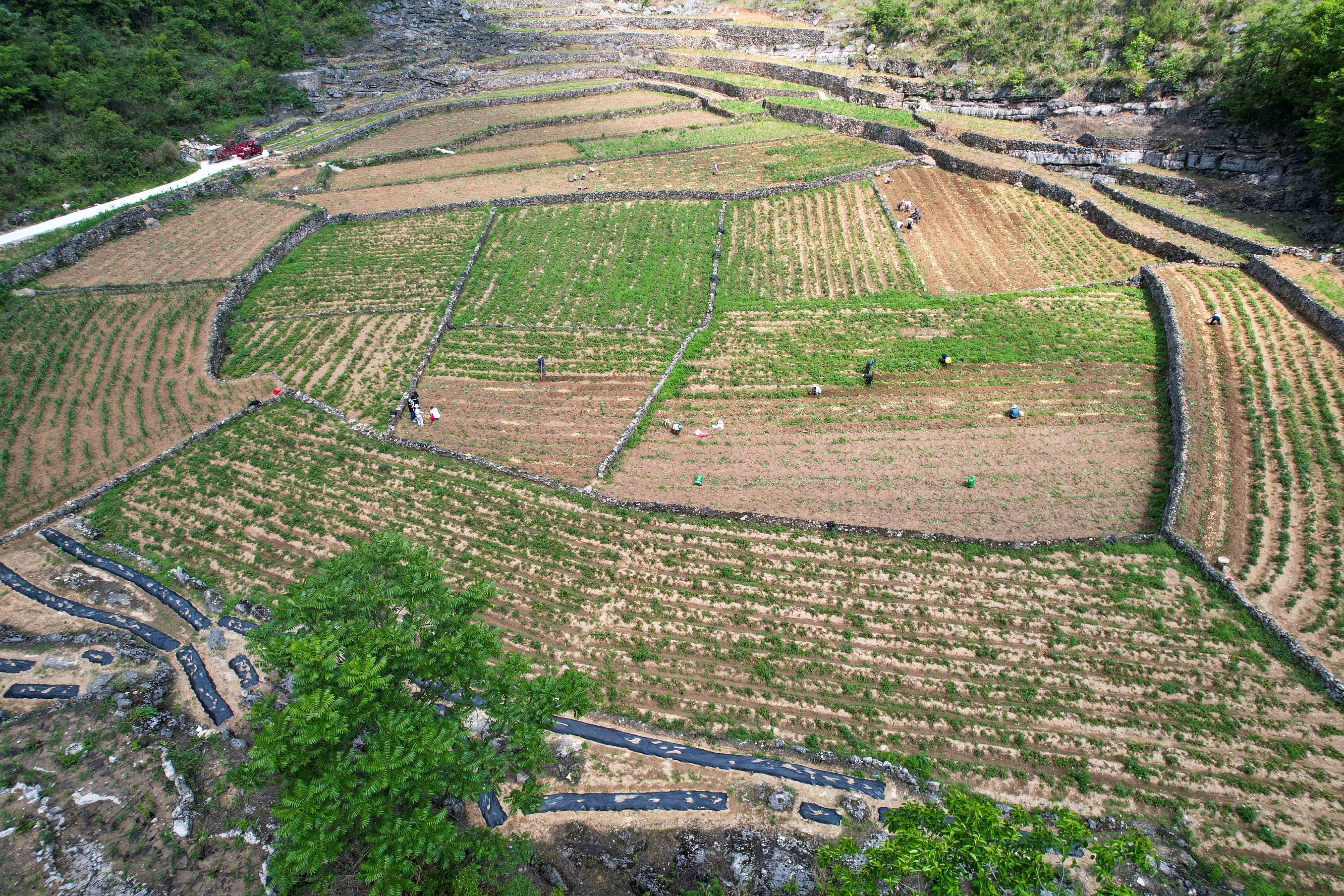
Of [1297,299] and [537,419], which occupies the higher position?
[1297,299]

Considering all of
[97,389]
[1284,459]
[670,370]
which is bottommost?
[97,389]

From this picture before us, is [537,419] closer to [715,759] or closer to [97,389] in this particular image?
[715,759]

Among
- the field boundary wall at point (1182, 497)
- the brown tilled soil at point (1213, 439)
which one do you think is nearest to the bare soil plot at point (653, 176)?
the field boundary wall at point (1182, 497)

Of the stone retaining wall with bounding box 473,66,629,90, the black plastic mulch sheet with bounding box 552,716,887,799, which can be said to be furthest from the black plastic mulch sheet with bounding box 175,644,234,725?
the stone retaining wall with bounding box 473,66,629,90

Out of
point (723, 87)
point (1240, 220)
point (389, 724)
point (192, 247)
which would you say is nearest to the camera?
point (389, 724)

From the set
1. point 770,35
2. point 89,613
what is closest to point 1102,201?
point 770,35

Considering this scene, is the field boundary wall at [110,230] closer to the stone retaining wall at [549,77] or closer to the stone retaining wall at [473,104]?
the stone retaining wall at [473,104]

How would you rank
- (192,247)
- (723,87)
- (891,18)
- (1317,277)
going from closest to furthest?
Answer: (1317,277) < (192,247) < (891,18) < (723,87)
